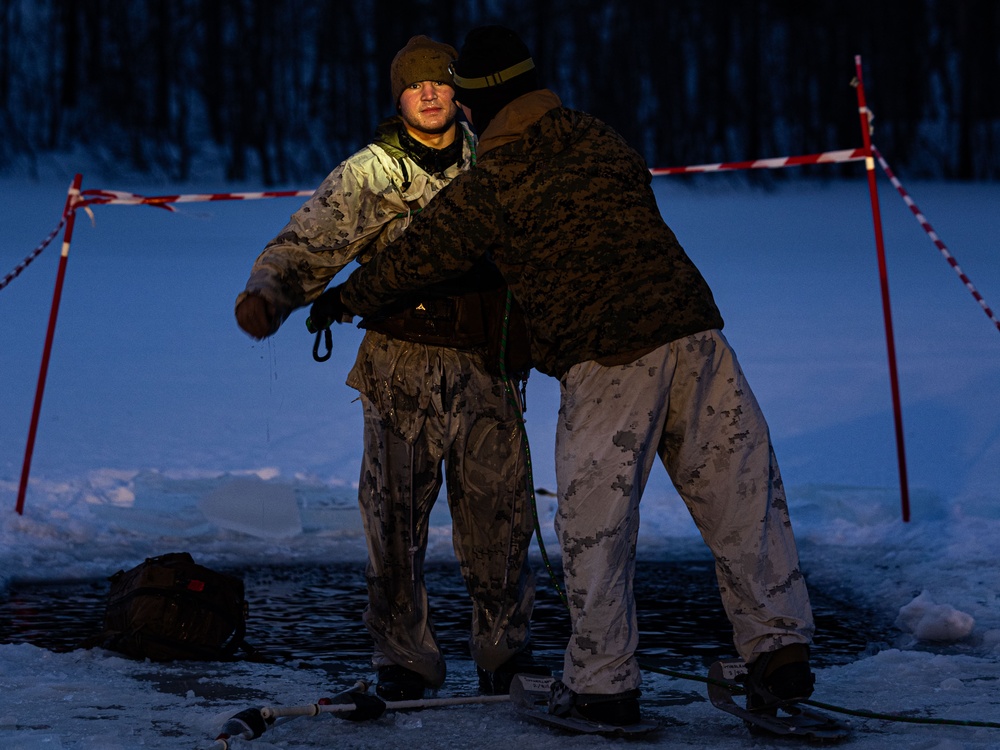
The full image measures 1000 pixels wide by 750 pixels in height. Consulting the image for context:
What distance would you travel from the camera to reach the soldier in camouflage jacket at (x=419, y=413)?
14.1 feet

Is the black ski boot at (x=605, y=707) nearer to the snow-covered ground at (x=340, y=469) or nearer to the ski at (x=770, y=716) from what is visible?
the snow-covered ground at (x=340, y=469)

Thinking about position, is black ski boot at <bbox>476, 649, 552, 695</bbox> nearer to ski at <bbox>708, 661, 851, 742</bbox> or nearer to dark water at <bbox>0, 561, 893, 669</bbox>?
dark water at <bbox>0, 561, 893, 669</bbox>

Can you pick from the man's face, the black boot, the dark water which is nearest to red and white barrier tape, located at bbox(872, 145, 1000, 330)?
the dark water

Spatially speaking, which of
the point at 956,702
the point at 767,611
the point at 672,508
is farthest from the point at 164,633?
the point at 672,508

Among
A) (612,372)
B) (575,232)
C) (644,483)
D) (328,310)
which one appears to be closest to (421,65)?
(328,310)

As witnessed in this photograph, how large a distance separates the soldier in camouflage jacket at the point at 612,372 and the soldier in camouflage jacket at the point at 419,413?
0.50 meters

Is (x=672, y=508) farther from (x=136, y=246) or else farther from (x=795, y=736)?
(x=136, y=246)

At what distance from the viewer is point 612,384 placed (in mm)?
3727

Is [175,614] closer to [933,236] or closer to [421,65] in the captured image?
[421,65]

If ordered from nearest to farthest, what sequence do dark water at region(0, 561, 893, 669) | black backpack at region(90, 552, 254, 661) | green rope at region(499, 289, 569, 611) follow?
green rope at region(499, 289, 569, 611) < black backpack at region(90, 552, 254, 661) < dark water at region(0, 561, 893, 669)

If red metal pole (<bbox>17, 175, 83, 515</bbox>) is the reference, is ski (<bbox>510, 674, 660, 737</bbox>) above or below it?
below

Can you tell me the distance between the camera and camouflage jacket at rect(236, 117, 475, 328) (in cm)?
422

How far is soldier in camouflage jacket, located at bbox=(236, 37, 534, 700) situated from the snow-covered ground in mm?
263

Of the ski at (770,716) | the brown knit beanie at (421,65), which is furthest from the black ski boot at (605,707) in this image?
the brown knit beanie at (421,65)
